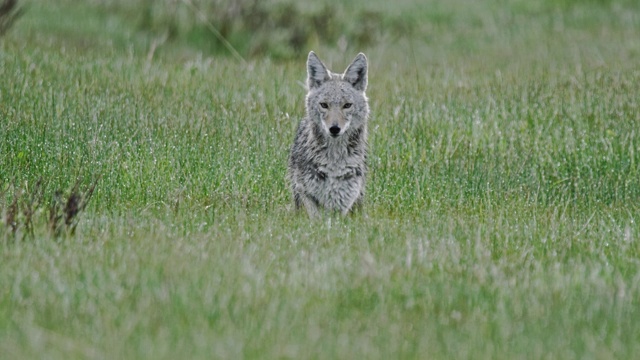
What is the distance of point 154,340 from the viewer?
473cm

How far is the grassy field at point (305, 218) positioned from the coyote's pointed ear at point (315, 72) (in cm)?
107

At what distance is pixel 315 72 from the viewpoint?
27.3 feet

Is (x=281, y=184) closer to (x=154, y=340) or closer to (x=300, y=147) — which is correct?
(x=300, y=147)

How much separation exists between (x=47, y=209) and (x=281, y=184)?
2.38 m

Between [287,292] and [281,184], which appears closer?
[287,292]

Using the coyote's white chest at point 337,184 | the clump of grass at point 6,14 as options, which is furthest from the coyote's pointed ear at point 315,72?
the clump of grass at point 6,14

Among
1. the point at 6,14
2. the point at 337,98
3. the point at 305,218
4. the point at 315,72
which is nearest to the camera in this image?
the point at 305,218

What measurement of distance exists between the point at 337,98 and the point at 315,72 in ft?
1.36

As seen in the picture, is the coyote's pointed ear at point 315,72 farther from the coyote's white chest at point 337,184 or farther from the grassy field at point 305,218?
the grassy field at point 305,218

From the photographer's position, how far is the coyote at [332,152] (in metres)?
8.04

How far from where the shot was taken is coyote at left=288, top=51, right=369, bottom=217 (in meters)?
8.04

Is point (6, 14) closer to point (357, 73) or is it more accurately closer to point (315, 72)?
point (315, 72)

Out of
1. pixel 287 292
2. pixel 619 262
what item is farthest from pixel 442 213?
pixel 287 292

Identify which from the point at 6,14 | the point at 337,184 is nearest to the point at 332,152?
the point at 337,184
